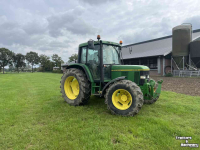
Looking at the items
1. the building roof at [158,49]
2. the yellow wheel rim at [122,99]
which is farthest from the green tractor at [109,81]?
the building roof at [158,49]

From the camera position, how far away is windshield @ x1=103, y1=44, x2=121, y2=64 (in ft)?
15.9

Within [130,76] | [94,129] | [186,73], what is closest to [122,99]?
[130,76]

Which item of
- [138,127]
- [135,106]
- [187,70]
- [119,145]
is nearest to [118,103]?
[135,106]

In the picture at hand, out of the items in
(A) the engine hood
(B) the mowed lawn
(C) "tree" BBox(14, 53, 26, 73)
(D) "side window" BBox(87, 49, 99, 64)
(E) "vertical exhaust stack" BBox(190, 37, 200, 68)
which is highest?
(C) "tree" BBox(14, 53, 26, 73)

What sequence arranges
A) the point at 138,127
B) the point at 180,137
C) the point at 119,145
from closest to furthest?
the point at 119,145
the point at 180,137
the point at 138,127

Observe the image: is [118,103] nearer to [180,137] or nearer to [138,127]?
[138,127]

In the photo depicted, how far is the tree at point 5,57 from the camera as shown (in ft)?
151

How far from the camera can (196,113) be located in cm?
423

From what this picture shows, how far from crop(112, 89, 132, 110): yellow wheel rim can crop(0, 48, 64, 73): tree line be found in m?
52.8

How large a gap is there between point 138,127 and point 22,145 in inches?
95.8

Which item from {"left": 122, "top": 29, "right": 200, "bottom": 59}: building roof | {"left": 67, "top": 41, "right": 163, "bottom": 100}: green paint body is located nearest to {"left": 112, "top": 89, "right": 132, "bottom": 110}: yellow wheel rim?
{"left": 67, "top": 41, "right": 163, "bottom": 100}: green paint body

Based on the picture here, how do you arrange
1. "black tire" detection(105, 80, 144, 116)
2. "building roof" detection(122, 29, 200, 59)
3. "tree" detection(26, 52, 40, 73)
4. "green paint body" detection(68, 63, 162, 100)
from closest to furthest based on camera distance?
"black tire" detection(105, 80, 144, 116)
"green paint body" detection(68, 63, 162, 100)
"building roof" detection(122, 29, 200, 59)
"tree" detection(26, 52, 40, 73)

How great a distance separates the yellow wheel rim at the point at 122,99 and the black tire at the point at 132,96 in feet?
0.31

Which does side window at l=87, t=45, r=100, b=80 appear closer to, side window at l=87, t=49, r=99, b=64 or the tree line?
side window at l=87, t=49, r=99, b=64
